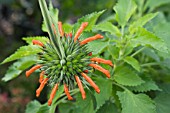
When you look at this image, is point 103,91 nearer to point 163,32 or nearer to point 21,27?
point 163,32


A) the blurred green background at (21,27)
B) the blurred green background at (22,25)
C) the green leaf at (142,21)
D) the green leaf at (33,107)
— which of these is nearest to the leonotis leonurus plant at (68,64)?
the green leaf at (142,21)

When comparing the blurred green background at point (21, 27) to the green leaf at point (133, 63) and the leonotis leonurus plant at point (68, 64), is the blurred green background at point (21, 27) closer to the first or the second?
the green leaf at point (133, 63)

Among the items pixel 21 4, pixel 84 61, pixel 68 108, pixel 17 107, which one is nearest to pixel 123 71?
pixel 84 61

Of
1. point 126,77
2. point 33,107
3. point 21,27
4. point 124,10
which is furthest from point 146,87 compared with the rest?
point 21,27

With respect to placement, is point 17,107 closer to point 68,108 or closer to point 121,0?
point 68,108

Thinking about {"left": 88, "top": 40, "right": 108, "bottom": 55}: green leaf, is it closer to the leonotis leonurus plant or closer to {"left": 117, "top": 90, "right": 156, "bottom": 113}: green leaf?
the leonotis leonurus plant

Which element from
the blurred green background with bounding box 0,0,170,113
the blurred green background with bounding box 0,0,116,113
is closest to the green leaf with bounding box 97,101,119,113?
the blurred green background with bounding box 0,0,170,113
